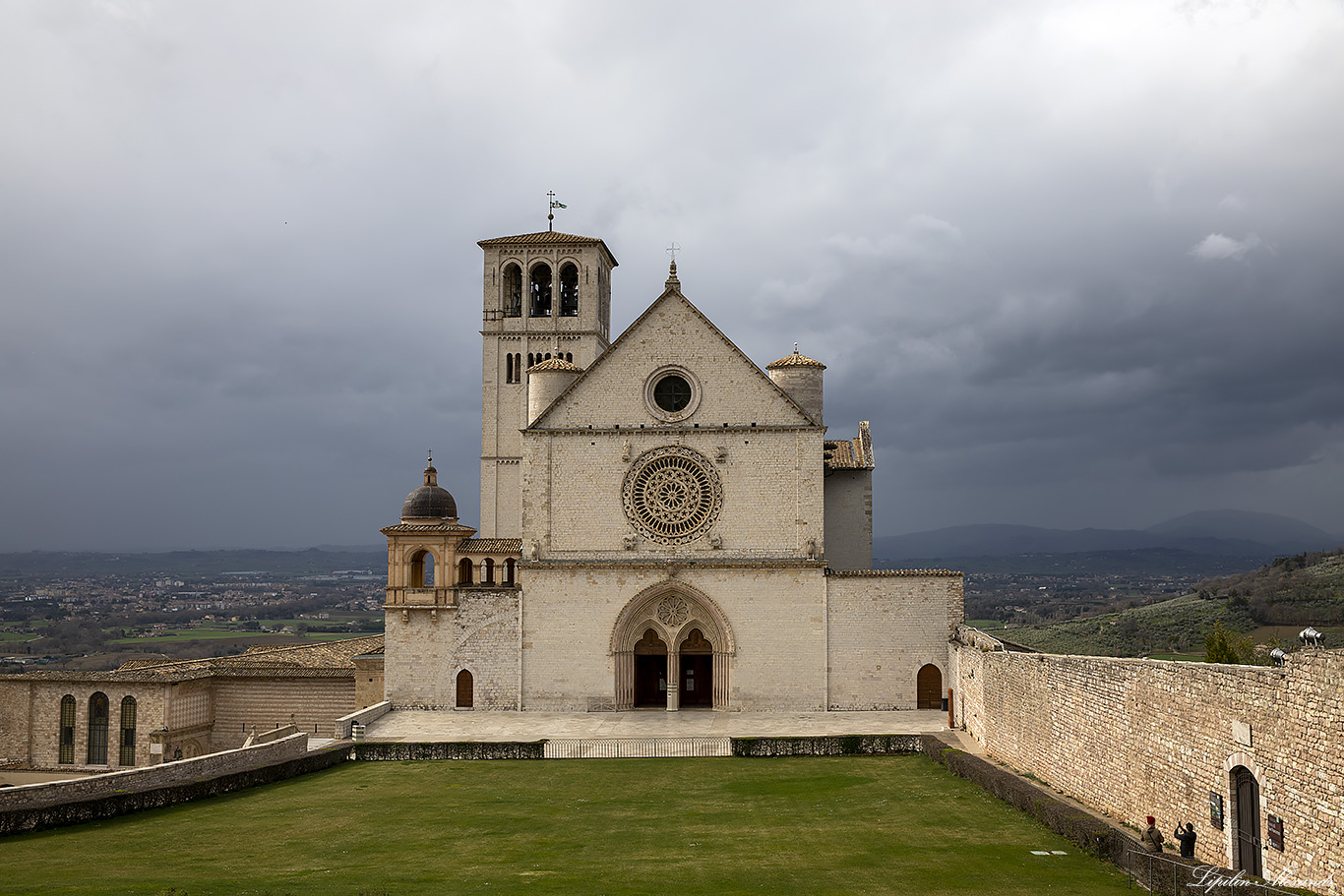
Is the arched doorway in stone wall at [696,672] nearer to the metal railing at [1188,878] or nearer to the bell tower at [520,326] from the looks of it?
the bell tower at [520,326]

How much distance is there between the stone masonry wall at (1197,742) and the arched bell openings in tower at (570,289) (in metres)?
28.7

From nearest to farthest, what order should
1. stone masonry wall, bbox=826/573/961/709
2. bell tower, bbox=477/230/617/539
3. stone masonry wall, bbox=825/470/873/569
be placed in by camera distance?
stone masonry wall, bbox=826/573/961/709 < stone masonry wall, bbox=825/470/873/569 < bell tower, bbox=477/230/617/539

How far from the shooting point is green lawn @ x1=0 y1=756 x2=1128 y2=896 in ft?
54.9

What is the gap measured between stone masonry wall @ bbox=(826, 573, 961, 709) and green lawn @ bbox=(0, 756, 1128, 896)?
7.98 metres

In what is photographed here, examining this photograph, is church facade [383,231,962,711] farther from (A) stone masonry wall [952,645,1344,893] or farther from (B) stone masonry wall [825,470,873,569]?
(A) stone masonry wall [952,645,1344,893]

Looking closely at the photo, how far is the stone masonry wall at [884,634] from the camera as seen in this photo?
116 feet

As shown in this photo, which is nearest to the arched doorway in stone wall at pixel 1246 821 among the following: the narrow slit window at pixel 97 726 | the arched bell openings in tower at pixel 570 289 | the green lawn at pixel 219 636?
the narrow slit window at pixel 97 726

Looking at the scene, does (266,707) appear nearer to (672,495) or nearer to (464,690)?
(464,690)

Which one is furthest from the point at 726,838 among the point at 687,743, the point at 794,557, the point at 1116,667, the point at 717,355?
the point at 717,355

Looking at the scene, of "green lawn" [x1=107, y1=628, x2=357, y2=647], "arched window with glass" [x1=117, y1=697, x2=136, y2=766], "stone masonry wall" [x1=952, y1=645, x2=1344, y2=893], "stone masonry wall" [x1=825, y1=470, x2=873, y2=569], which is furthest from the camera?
"green lawn" [x1=107, y1=628, x2=357, y2=647]

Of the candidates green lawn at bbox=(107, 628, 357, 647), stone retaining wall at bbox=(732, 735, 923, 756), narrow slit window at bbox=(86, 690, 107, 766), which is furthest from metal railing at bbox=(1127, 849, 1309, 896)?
green lawn at bbox=(107, 628, 357, 647)

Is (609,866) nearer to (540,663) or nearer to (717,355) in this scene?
(540,663)

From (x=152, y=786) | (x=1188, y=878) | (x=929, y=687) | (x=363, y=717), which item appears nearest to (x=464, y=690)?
(x=363, y=717)

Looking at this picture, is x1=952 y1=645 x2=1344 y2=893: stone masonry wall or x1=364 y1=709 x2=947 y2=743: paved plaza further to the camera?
x1=364 y1=709 x2=947 y2=743: paved plaza
